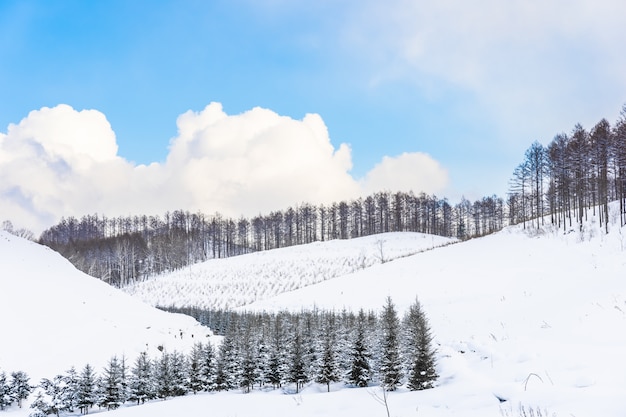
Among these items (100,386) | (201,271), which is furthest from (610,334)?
(201,271)

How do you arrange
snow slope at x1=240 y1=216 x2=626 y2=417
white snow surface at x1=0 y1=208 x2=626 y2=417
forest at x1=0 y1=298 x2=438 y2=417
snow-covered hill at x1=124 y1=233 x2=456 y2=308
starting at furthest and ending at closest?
snow-covered hill at x1=124 y1=233 x2=456 y2=308 < forest at x1=0 y1=298 x2=438 y2=417 < white snow surface at x1=0 y1=208 x2=626 y2=417 < snow slope at x1=240 y1=216 x2=626 y2=417

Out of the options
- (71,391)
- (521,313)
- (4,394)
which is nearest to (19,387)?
(4,394)

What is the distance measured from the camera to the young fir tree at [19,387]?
18455 millimetres

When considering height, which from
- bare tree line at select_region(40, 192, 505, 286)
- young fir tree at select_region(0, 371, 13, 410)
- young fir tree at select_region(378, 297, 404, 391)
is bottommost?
young fir tree at select_region(0, 371, 13, 410)

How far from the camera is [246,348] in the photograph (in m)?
23.0

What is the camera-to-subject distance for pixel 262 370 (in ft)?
73.8

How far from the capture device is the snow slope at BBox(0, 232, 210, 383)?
23.2 metres

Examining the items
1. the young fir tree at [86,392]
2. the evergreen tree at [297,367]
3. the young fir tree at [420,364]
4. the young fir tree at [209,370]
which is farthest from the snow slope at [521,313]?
the young fir tree at [86,392]

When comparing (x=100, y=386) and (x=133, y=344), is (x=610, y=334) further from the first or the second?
(x=133, y=344)

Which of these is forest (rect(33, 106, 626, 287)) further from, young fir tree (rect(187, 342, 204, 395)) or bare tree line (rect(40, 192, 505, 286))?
young fir tree (rect(187, 342, 204, 395))

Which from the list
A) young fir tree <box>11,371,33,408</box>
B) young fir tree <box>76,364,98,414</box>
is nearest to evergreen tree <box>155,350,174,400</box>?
young fir tree <box>76,364,98,414</box>

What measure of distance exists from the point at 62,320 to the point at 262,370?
1565 centimetres

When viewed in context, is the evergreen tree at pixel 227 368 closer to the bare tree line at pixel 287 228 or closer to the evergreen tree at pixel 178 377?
the evergreen tree at pixel 178 377

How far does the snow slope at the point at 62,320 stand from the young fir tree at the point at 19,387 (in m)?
1.96
